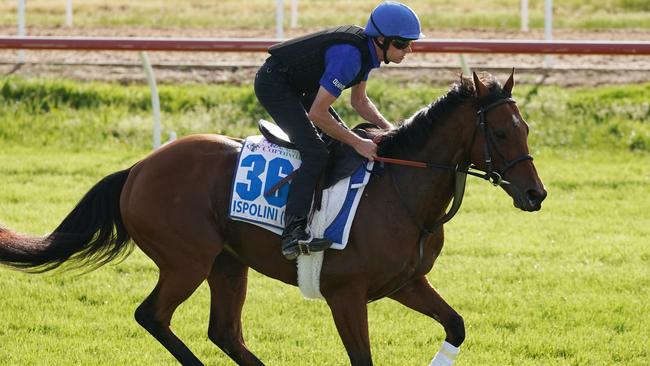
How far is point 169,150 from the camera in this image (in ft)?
22.1

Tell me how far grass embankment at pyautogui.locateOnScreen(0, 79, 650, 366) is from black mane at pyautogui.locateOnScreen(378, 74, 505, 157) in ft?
4.63

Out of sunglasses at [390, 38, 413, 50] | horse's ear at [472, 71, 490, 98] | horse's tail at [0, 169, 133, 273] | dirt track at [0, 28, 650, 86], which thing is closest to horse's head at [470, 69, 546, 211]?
horse's ear at [472, 71, 490, 98]

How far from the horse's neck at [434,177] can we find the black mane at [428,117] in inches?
1.8

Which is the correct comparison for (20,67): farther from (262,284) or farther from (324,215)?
(324,215)

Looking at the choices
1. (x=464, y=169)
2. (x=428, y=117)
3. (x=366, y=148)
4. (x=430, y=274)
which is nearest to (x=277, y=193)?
(x=366, y=148)

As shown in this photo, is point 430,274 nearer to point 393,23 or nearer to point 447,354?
point 447,354

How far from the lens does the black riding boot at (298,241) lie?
20.4ft

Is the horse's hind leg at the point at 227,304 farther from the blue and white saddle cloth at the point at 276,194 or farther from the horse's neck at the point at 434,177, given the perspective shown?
the horse's neck at the point at 434,177

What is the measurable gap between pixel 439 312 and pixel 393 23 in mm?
1556

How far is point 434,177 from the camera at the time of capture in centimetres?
631

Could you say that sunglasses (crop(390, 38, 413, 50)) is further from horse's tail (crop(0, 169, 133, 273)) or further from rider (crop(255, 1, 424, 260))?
horse's tail (crop(0, 169, 133, 273))

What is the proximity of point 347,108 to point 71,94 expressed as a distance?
3.30m

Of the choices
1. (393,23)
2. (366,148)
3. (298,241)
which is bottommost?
(298,241)

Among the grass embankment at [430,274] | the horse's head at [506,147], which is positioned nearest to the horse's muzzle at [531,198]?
the horse's head at [506,147]
